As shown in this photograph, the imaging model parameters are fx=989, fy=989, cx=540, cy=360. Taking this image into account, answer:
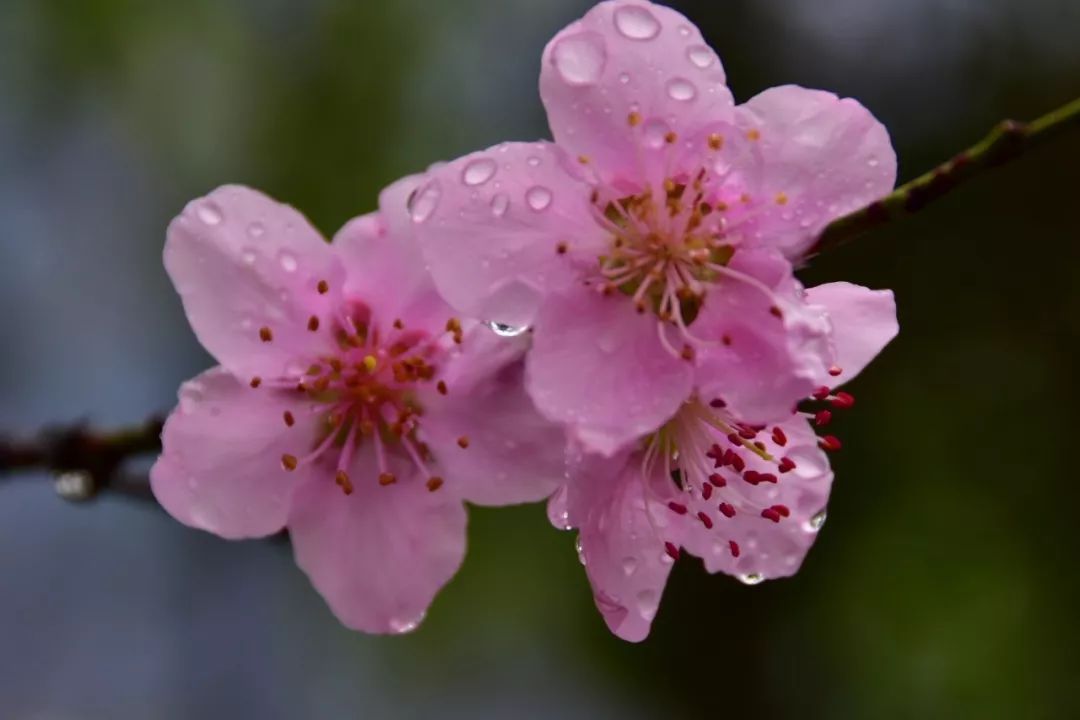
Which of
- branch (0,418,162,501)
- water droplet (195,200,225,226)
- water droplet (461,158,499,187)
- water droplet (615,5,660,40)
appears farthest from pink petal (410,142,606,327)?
branch (0,418,162,501)

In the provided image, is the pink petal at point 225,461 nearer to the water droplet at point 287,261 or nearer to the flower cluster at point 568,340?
the flower cluster at point 568,340

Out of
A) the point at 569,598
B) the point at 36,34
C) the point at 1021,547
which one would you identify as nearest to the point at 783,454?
the point at 569,598

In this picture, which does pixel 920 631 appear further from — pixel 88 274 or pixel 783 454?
pixel 88 274

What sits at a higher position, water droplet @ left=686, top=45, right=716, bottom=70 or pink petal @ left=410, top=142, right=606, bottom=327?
water droplet @ left=686, top=45, right=716, bottom=70

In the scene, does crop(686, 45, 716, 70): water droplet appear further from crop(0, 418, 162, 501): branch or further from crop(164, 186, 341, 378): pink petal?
crop(0, 418, 162, 501): branch

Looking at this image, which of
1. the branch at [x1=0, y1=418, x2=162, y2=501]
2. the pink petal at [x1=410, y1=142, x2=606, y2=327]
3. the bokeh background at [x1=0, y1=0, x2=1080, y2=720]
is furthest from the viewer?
the bokeh background at [x1=0, y1=0, x2=1080, y2=720]

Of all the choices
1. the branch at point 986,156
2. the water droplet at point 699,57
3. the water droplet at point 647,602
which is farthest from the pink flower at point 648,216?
the water droplet at point 647,602
